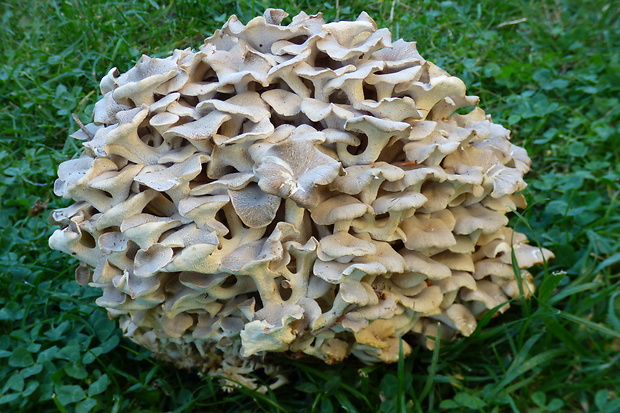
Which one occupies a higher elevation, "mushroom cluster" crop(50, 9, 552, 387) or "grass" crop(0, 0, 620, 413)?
"mushroom cluster" crop(50, 9, 552, 387)

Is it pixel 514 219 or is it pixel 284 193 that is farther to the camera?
pixel 514 219

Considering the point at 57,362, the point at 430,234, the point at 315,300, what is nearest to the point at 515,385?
the point at 430,234

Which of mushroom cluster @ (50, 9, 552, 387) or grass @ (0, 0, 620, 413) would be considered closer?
mushroom cluster @ (50, 9, 552, 387)

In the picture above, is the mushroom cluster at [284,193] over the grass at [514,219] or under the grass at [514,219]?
over

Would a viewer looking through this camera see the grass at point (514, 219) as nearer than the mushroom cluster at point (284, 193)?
No

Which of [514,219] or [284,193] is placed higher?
[284,193]
